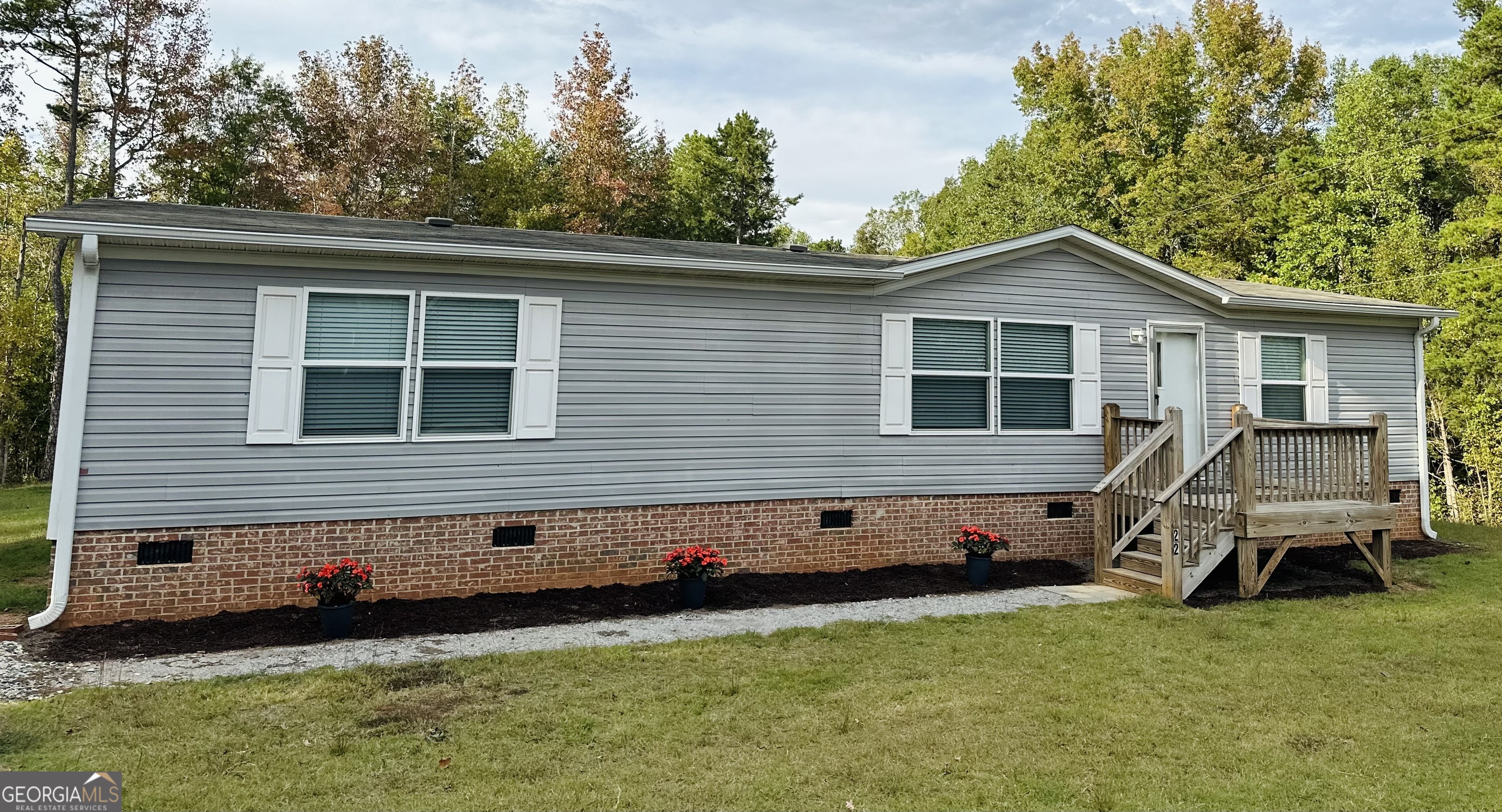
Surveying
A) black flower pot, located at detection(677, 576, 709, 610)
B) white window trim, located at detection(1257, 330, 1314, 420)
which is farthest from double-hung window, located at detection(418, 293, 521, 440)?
white window trim, located at detection(1257, 330, 1314, 420)

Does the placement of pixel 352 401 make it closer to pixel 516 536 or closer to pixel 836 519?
pixel 516 536

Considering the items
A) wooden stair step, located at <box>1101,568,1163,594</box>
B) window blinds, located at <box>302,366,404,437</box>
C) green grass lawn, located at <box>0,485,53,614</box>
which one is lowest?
green grass lawn, located at <box>0,485,53,614</box>

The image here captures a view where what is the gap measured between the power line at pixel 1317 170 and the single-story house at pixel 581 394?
407 inches

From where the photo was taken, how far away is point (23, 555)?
345 inches

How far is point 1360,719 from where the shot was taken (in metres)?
4.08

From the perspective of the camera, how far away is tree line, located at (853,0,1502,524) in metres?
15.8

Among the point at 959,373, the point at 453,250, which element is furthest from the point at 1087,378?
the point at 453,250

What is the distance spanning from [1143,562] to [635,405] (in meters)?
4.94

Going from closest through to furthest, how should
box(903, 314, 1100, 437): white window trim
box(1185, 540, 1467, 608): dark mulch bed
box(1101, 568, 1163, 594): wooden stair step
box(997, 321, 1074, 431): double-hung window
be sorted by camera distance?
1. box(1101, 568, 1163, 594): wooden stair step
2. box(1185, 540, 1467, 608): dark mulch bed
3. box(903, 314, 1100, 437): white window trim
4. box(997, 321, 1074, 431): double-hung window

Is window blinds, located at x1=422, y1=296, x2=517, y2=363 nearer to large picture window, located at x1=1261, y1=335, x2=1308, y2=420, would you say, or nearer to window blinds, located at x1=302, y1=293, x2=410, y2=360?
window blinds, located at x1=302, y1=293, x2=410, y2=360

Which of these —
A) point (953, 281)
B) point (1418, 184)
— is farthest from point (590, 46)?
point (1418, 184)

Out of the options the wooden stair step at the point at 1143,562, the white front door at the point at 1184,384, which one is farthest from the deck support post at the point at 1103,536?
→ the white front door at the point at 1184,384

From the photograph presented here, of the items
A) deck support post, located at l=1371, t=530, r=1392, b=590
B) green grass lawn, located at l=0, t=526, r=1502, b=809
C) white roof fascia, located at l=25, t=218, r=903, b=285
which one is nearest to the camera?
green grass lawn, located at l=0, t=526, r=1502, b=809

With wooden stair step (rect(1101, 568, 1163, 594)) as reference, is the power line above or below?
above
